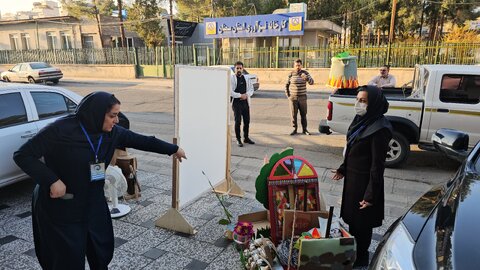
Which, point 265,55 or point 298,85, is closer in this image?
point 298,85

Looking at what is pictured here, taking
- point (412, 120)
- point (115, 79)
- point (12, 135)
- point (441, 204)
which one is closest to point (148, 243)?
point (12, 135)

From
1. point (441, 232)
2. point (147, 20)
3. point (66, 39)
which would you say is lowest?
point (441, 232)

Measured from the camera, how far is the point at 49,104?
523cm

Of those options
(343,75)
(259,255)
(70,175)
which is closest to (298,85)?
(343,75)

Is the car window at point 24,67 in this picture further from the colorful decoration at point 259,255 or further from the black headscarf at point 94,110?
the colorful decoration at point 259,255

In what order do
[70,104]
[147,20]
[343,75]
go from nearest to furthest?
[70,104] → [343,75] → [147,20]

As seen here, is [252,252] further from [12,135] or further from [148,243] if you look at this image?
[12,135]

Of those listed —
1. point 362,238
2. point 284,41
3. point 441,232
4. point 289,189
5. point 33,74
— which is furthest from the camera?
point 284,41

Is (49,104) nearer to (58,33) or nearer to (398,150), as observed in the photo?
(398,150)

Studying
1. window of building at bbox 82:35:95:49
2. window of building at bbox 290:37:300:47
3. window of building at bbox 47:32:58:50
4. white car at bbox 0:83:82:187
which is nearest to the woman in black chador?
white car at bbox 0:83:82:187

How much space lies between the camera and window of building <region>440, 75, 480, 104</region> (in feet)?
19.0

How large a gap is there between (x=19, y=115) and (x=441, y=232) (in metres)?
5.04

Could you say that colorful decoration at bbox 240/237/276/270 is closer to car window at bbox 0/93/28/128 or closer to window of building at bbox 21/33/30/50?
car window at bbox 0/93/28/128

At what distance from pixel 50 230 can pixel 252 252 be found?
5.19 ft
